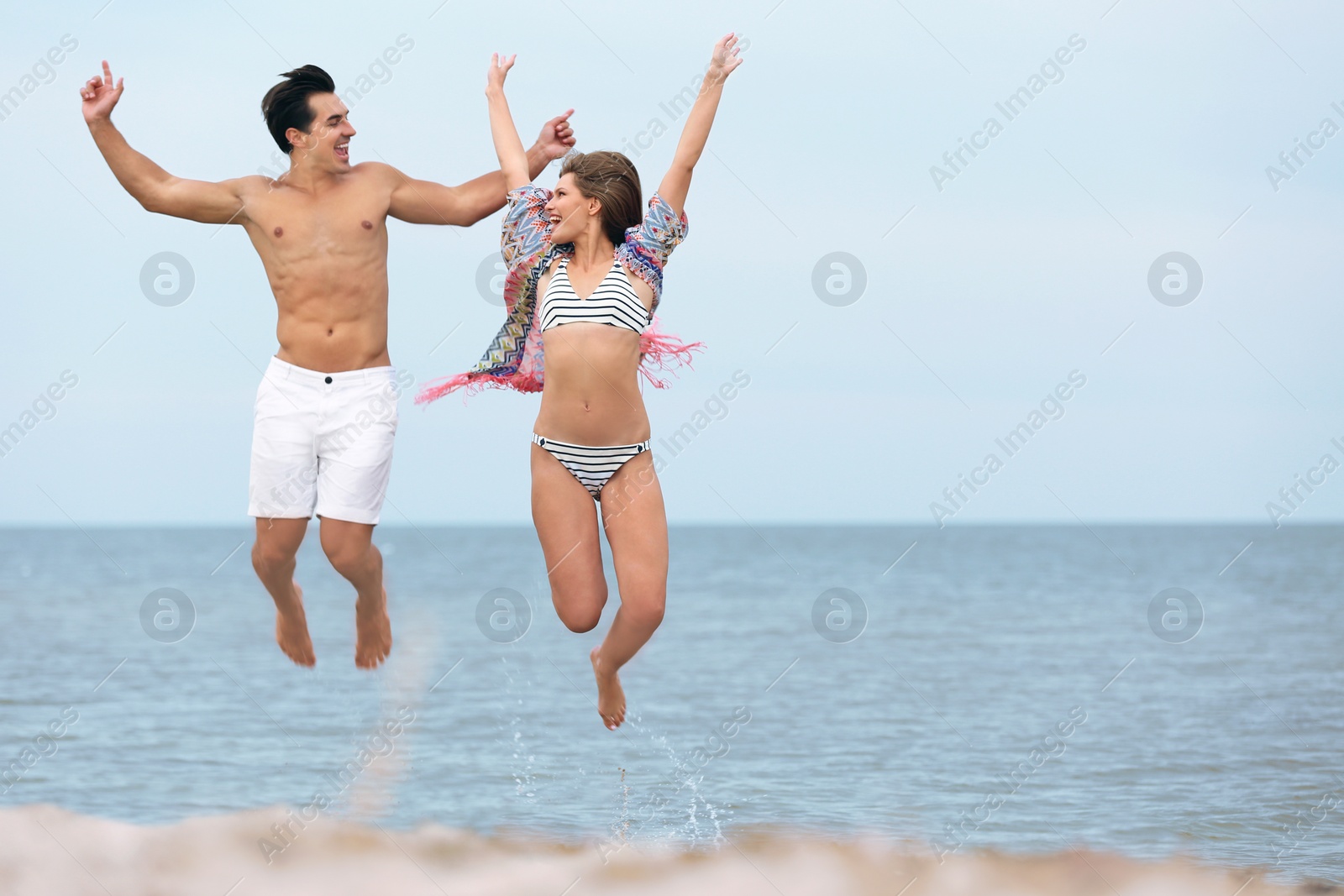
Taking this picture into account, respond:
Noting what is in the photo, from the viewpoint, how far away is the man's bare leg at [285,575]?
6.88 m

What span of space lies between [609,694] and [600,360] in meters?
1.71

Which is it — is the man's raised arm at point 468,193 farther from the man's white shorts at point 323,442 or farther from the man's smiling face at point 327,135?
the man's white shorts at point 323,442

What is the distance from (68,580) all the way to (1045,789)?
1857 inches

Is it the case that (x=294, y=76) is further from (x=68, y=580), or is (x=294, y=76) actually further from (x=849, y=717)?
(x=68, y=580)

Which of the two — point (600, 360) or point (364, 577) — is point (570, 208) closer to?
point (600, 360)

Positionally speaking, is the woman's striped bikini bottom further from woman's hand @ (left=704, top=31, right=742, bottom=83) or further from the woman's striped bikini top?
woman's hand @ (left=704, top=31, right=742, bottom=83)

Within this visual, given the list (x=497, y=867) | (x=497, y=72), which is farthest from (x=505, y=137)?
(x=497, y=867)

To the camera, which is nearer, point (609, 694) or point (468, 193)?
point (609, 694)

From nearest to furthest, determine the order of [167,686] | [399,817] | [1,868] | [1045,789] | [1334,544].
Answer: [1,868], [399,817], [1045,789], [167,686], [1334,544]

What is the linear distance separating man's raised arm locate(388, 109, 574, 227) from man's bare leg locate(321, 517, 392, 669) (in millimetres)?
1617

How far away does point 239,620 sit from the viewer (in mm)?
34594

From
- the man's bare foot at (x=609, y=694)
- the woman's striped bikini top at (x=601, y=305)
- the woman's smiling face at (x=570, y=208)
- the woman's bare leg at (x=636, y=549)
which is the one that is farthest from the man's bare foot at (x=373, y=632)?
the woman's smiling face at (x=570, y=208)

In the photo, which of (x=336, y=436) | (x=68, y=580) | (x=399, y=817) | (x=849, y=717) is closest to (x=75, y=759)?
(x=399, y=817)

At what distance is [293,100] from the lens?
6656mm
